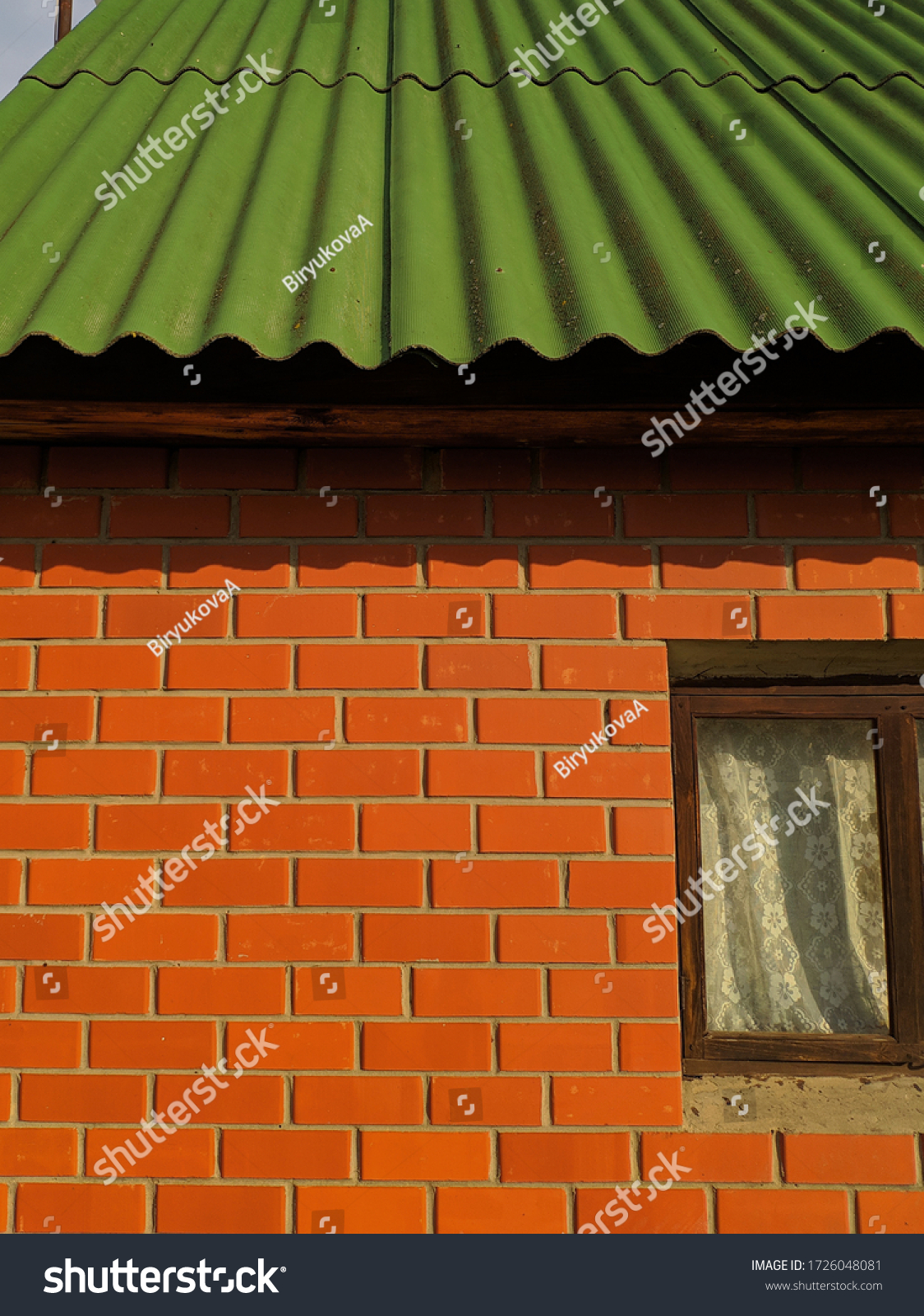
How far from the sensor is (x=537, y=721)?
1.81 meters

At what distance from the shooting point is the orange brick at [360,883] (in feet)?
5.72

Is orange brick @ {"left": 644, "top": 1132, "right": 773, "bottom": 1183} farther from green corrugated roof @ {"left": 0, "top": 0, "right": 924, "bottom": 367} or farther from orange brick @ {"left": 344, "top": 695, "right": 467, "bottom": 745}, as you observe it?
green corrugated roof @ {"left": 0, "top": 0, "right": 924, "bottom": 367}

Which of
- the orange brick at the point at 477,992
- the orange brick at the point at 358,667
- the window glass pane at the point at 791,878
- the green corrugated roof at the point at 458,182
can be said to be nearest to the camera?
the green corrugated roof at the point at 458,182

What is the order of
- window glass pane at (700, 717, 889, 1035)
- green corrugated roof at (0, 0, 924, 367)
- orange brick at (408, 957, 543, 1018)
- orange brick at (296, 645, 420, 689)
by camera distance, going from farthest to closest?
window glass pane at (700, 717, 889, 1035) → orange brick at (296, 645, 420, 689) → orange brick at (408, 957, 543, 1018) → green corrugated roof at (0, 0, 924, 367)

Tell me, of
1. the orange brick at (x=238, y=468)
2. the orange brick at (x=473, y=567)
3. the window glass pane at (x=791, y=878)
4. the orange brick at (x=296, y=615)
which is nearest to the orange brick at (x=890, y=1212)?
the window glass pane at (x=791, y=878)

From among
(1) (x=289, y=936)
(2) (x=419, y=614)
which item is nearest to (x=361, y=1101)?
(1) (x=289, y=936)

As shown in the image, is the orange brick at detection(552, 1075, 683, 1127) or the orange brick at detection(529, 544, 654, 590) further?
the orange brick at detection(529, 544, 654, 590)

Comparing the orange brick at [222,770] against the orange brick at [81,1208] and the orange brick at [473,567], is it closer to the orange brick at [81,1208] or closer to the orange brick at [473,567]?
the orange brick at [473,567]

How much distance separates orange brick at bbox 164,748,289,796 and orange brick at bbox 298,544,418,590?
41 cm

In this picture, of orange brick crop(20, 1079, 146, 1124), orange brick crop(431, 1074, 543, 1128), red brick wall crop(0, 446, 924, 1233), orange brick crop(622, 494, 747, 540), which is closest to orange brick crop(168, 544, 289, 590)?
red brick wall crop(0, 446, 924, 1233)

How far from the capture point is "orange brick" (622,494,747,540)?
1.88 meters

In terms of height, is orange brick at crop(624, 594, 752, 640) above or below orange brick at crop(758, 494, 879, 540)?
below

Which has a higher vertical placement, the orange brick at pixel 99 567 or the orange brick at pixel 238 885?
the orange brick at pixel 99 567

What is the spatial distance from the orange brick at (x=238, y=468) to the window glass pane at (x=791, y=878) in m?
1.22
